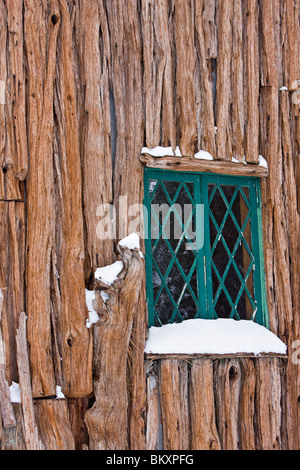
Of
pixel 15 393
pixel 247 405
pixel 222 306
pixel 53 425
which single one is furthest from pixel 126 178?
pixel 222 306

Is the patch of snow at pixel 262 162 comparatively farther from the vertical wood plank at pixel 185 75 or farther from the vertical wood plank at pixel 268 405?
the vertical wood plank at pixel 268 405

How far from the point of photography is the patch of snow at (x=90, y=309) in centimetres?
494

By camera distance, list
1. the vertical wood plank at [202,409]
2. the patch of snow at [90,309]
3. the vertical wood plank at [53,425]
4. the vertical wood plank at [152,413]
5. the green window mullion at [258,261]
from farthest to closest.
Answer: the green window mullion at [258,261], the vertical wood plank at [202,409], the vertical wood plank at [152,413], the patch of snow at [90,309], the vertical wood plank at [53,425]

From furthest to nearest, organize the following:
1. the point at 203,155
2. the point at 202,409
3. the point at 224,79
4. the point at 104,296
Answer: the point at 224,79 → the point at 203,155 → the point at 202,409 → the point at 104,296

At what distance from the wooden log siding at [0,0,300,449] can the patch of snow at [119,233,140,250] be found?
16 centimetres

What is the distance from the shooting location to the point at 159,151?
A: 17.8 ft

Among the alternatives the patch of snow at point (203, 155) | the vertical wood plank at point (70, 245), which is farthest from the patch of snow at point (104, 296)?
the patch of snow at point (203, 155)

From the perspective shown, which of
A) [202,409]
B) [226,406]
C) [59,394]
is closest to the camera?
[59,394]

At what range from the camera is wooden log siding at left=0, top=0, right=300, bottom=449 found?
15.9 feet

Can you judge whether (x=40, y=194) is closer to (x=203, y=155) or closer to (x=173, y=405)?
(x=203, y=155)

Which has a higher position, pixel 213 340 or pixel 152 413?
pixel 213 340

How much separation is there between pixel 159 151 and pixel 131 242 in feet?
2.93

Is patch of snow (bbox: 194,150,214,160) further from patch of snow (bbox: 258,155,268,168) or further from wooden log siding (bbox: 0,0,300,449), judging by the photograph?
patch of snow (bbox: 258,155,268,168)

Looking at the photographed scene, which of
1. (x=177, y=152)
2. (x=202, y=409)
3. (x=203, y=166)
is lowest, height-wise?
(x=202, y=409)
